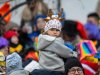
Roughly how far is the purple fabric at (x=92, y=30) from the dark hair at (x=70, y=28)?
61 centimetres

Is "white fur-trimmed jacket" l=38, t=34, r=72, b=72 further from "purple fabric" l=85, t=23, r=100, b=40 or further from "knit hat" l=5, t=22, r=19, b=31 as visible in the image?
"purple fabric" l=85, t=23, r=100, b=40

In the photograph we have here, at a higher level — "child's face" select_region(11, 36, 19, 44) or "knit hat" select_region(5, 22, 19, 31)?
"knit hat" select_region(5, 22, 19, 31)

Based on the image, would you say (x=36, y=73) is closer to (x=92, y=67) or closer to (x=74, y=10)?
(x=92, y=67)

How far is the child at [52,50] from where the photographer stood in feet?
33.8

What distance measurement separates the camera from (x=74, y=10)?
16188 mm

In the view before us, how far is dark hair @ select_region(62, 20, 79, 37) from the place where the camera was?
47.2 ft

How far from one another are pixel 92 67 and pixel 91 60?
17cm

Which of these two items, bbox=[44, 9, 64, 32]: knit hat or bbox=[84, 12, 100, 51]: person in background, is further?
bbox=[84, 12, 100, 51]: person in background

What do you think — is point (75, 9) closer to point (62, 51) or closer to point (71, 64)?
point (62, 51)

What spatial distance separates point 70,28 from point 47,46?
4.32m

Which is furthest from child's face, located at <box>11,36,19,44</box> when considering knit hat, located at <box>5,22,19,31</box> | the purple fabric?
the purple fabric

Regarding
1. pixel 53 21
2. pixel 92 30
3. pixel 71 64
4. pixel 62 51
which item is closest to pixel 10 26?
pixel 92 30

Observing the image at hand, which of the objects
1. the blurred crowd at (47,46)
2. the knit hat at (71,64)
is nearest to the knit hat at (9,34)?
the blurred crowd at (47,46)

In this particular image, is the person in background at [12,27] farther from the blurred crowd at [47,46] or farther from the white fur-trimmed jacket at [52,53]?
the white fur-trimmed jacket at [52,53]
